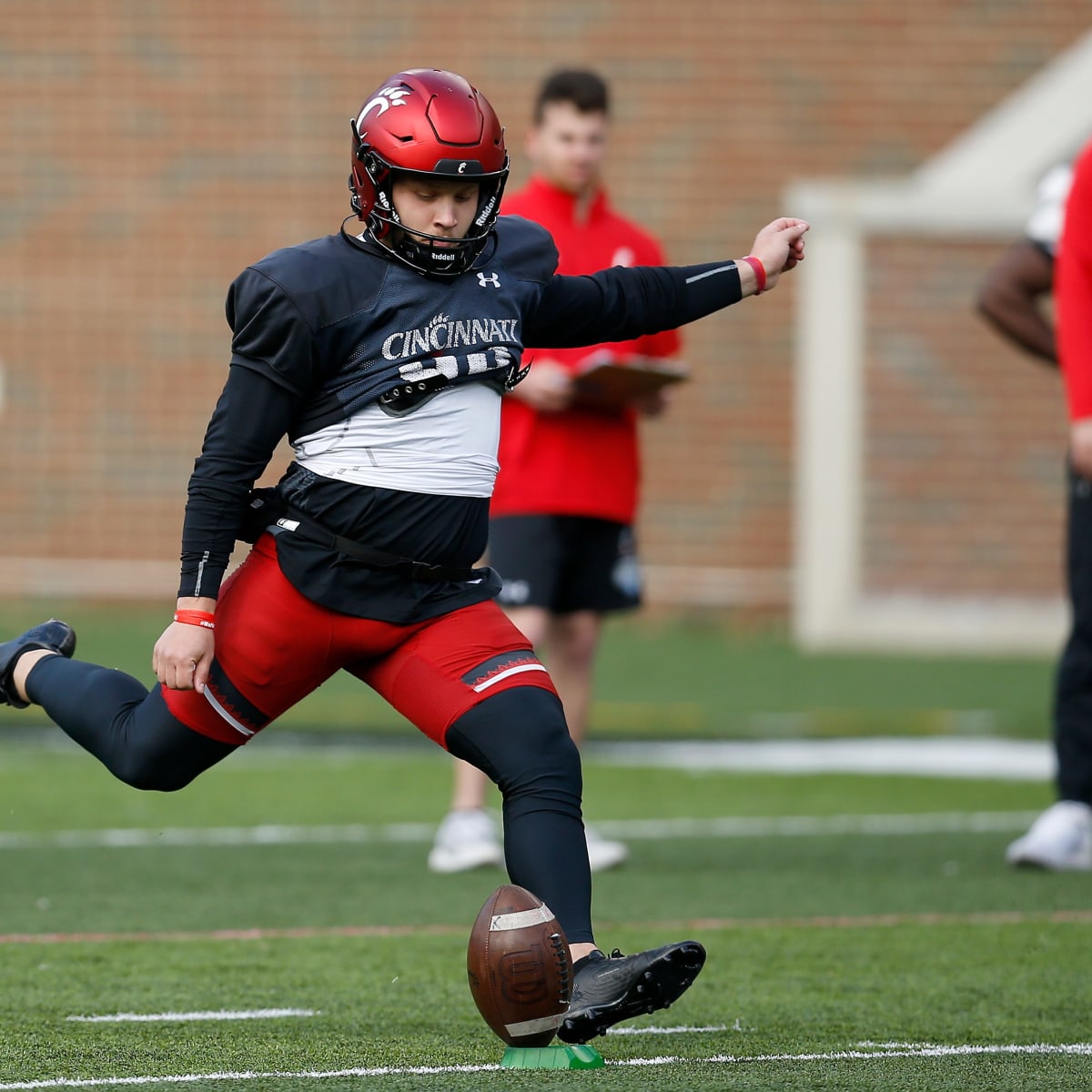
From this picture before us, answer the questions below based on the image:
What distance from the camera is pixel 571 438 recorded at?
21.6ft

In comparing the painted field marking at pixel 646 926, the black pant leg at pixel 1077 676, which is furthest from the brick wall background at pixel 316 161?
the painted field marking at pixel 646 926

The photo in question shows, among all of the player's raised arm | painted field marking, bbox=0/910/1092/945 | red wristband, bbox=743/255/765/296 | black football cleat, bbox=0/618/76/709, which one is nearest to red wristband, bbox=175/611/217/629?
black football cleat, bbox=0/618/76/709

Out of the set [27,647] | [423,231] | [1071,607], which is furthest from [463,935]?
[1071,607]

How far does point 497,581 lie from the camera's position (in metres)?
4.38

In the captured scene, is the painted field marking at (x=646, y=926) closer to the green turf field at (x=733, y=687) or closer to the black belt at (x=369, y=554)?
the black belt at (x=369, y=554)

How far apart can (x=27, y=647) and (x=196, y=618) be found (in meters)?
0.81

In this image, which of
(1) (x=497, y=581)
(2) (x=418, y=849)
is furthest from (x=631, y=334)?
(2) (x=418, y=849)

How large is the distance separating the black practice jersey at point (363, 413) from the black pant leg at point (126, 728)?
34 centimetres

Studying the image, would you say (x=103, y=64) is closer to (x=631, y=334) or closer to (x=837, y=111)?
(x=837, y=111)

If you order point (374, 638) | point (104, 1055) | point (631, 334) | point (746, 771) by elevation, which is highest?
point (631, 334)

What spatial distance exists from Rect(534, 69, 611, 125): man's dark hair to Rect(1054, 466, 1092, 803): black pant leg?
1.80 meters

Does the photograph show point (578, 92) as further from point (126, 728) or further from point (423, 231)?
point (126, 728)

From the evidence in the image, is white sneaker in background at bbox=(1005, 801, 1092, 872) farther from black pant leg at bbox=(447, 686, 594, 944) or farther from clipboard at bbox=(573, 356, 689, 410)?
black pant leg at bbox=(447, 686, 594, 944)

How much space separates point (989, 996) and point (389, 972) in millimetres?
1322
